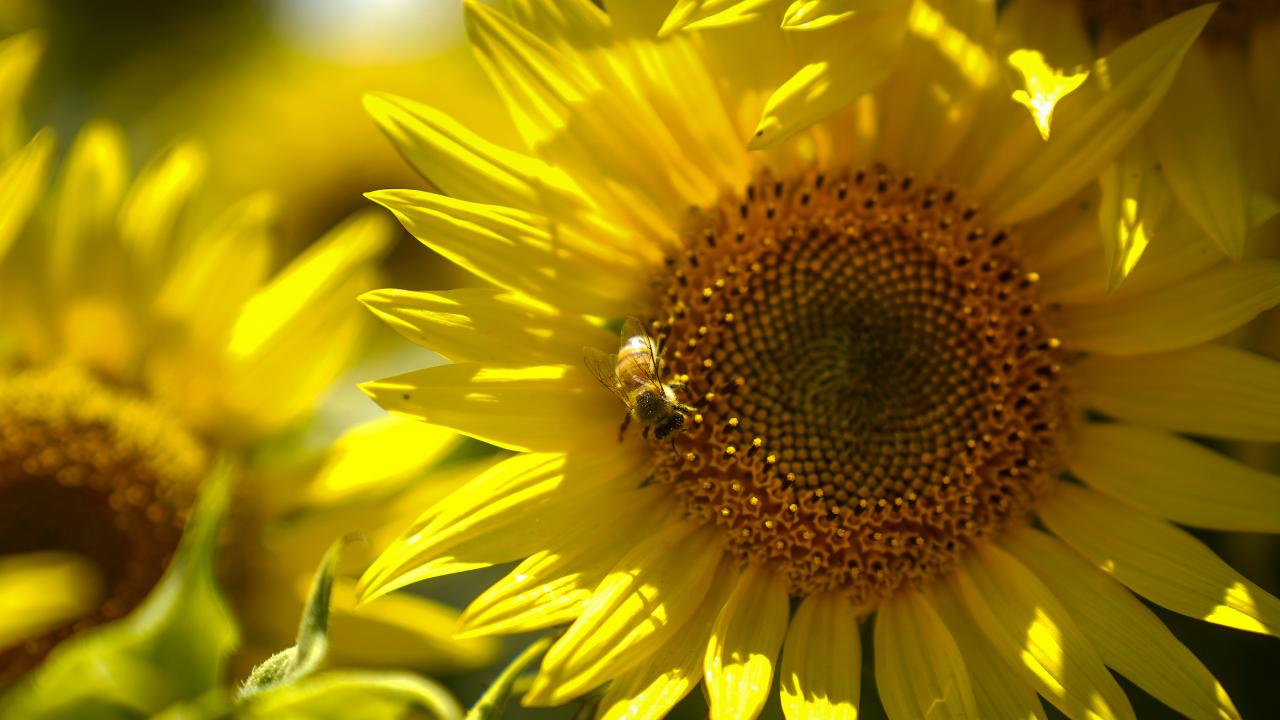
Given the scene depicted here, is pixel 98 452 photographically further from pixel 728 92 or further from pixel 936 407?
pixel 936 407

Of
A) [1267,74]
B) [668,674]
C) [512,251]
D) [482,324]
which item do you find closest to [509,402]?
[482,324]

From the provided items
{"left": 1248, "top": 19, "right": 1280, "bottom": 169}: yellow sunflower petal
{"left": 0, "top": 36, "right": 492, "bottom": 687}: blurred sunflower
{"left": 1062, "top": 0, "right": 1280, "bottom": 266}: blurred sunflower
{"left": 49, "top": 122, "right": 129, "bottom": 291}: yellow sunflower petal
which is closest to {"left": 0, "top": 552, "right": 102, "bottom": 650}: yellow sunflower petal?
{"left": 0, "top": 36, "right": 492, "bottom": 687}: blurred sunflower

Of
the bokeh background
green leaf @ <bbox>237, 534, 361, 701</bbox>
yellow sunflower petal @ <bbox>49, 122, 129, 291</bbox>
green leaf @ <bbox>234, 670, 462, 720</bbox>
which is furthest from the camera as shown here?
the bokeh background

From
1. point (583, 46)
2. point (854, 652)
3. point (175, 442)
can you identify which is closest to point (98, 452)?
point (175, 442)

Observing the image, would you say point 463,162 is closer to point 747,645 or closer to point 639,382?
point 639,382

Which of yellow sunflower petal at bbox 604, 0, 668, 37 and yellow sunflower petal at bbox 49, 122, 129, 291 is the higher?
yellow sunflower petal at bbox 604, 0, 668, 37

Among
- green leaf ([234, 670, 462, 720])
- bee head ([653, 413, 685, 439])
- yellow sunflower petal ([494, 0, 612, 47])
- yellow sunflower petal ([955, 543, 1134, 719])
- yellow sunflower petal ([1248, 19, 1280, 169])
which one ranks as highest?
yellow sunflower petal ([1248, 19, 1280, 169])

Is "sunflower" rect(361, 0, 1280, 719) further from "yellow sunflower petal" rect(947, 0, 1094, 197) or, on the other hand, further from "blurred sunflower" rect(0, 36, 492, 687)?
"blurred sunflower" rect(0, 36, 492, 687)

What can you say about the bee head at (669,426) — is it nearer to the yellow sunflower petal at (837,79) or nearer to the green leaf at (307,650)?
the yellow sunflower petal at (837,79)
